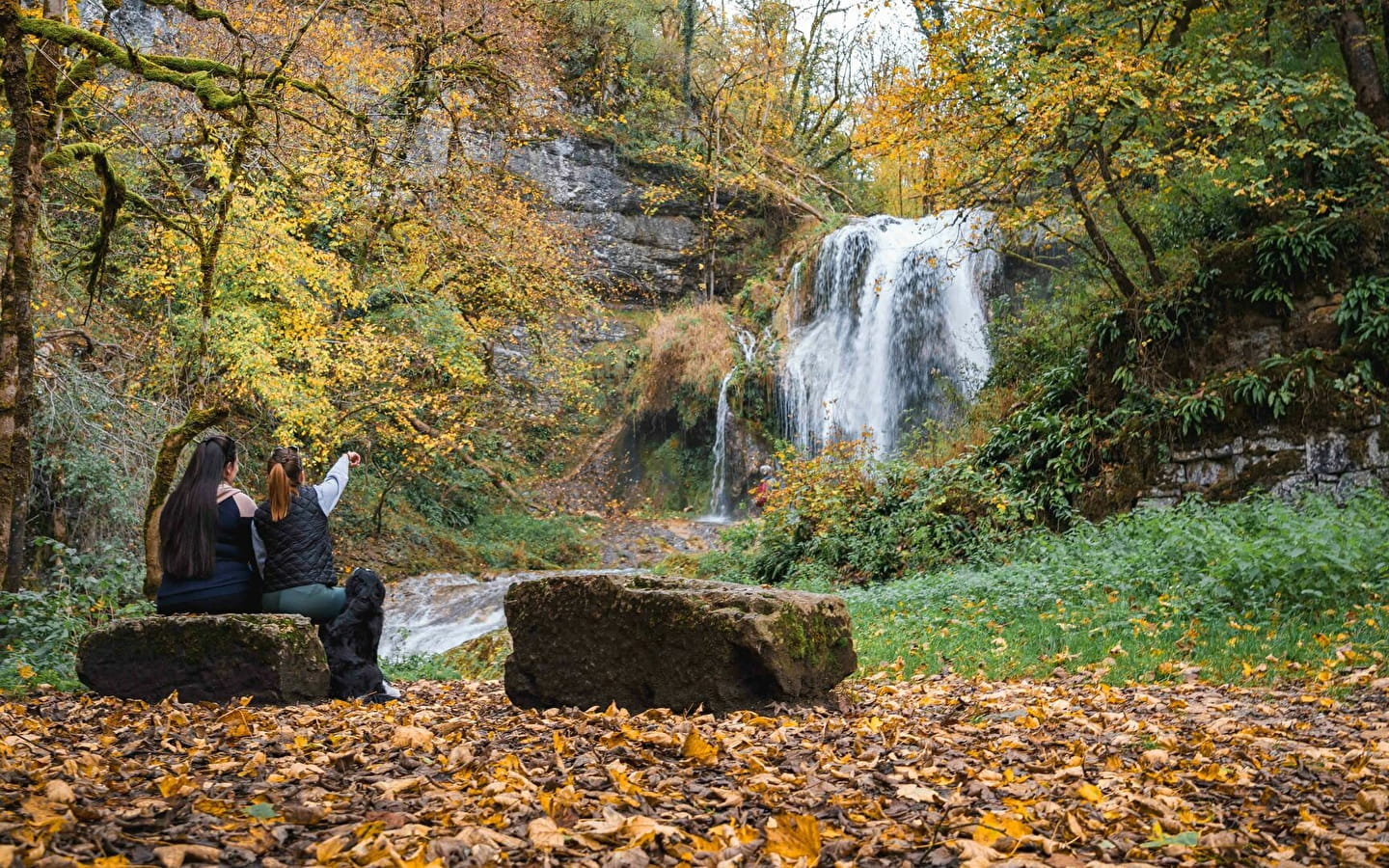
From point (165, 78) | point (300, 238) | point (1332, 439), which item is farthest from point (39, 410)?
point (1332, 439)

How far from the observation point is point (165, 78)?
22.2 feet

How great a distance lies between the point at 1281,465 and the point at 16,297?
34.3ft

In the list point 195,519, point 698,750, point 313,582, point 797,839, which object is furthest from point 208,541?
point 797,839

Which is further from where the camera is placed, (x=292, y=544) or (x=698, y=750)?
(x=292, y=544)

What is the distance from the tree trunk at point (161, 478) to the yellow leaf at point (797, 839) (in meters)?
6.37

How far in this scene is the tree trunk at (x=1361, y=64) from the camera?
31.8 feet

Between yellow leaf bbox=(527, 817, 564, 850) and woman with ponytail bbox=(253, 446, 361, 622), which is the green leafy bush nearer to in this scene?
woman with ponytail bbox=(253, 446, 361, 622)

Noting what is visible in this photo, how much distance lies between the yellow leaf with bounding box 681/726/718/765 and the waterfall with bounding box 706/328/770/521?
15191 millimetres

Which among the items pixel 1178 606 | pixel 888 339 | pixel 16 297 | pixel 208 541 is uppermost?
pixel 888 339

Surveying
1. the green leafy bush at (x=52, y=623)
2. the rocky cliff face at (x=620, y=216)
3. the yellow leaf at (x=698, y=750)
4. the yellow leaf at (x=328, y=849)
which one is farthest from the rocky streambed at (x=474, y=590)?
the rocky cliff face at (x=620, y=216)

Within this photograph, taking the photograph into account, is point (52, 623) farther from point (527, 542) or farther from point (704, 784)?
point (527, 542)

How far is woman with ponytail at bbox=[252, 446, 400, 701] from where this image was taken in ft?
17.1

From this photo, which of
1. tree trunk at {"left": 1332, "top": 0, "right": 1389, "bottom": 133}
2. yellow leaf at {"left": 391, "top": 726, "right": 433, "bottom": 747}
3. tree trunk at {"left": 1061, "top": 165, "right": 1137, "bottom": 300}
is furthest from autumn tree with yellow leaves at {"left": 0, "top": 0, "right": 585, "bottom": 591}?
tree trunk at {"left": 1332, "top": 0, "right": 1389, "bottom": 133}

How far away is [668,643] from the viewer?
4.46 m
